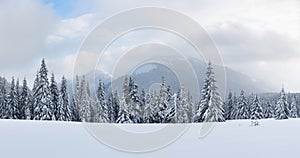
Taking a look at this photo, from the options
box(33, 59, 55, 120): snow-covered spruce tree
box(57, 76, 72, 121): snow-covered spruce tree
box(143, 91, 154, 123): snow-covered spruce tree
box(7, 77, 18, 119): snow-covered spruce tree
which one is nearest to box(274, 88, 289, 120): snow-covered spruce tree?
box(143, 91, 154, 123): snow-covered spruce tree

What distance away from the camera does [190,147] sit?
35.1 ft

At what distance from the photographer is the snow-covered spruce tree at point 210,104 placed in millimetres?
36531

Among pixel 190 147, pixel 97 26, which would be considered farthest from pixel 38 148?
pixel 190 147

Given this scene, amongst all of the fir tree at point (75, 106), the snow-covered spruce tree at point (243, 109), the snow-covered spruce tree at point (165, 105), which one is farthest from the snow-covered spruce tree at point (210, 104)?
the snow-covered spruce tree at point (243, 109)

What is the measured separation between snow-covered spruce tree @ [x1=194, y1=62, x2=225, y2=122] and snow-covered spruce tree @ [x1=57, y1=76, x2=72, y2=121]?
1928cm

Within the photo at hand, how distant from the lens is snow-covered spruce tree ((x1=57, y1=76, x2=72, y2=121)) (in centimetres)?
4391

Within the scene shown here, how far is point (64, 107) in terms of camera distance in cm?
4594

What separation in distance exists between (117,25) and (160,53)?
2423 millimetres

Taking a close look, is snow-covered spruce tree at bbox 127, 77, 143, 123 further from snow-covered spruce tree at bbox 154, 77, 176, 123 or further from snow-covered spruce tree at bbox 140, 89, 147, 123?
snow-covered spruce tree at bbox 154, 77, 176, 123

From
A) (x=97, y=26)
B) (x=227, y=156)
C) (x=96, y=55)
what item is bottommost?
(x=227, y=156)

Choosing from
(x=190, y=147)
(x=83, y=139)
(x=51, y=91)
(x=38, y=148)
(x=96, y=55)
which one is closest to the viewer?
(x=96, y=55)

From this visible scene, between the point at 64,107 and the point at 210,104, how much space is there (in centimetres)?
2183

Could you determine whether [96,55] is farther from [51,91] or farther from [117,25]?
[51,91]

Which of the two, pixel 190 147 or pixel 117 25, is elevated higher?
pixel 117 25
